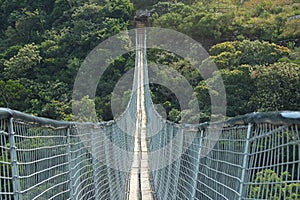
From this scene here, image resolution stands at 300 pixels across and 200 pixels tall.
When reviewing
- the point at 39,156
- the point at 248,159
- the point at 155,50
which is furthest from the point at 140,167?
the point at 155,50

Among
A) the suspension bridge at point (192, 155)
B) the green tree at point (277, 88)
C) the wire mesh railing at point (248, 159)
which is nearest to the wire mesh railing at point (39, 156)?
the suspension bridge at point (192, 155)

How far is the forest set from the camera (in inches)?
525

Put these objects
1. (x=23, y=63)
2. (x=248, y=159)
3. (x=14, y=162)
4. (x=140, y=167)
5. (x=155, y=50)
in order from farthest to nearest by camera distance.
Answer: (x=155, y=50)
(x=23, y=63)
(x=140, y=167)
(x=248, y=159)
(x=14, y=162)

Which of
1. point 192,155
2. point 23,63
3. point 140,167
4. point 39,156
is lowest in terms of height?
point 140,167

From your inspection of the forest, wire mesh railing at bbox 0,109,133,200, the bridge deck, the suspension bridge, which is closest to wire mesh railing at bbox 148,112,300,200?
the suspension bridge

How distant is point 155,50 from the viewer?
Answer: 65.1 feet

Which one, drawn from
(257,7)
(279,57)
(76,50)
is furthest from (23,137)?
(257,7)

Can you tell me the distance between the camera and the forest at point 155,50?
13344 mm

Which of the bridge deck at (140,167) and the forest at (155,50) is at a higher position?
the forest at (155,50)

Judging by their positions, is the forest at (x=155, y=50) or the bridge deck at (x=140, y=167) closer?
the bridge deck at (x=140, y=167)

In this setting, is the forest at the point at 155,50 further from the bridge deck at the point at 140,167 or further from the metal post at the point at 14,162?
the metal post at the point at 14,162

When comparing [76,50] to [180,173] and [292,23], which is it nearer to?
[292,23]

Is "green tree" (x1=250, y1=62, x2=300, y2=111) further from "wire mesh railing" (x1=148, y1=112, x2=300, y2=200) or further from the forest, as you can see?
"wire mesh railing" (x1=148, y1=112, x2=300, y2=200)

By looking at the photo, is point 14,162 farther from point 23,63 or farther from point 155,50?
point 155,50
